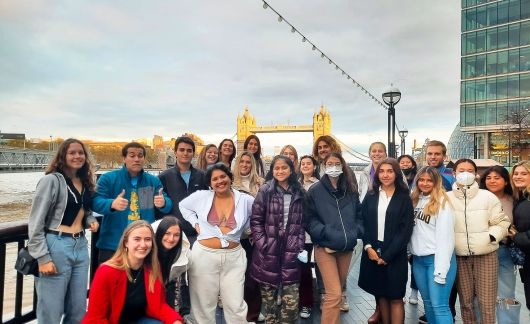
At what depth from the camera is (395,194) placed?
3275 millimetres

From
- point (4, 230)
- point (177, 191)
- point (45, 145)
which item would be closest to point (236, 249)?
point (177, 191)

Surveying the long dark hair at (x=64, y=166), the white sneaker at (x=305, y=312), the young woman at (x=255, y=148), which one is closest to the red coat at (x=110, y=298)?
the long dark hair at (x=64, y=166)

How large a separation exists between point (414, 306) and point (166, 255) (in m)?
2.96

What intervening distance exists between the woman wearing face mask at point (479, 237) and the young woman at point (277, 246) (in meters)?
1.38

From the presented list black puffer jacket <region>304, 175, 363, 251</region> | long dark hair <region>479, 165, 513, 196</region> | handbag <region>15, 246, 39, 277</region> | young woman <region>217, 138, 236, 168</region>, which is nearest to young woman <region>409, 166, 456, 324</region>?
black puffer jacket <region>304, 175, 363, 251</region>

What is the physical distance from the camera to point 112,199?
3.15 m

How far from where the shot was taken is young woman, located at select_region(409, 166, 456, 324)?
3.03m

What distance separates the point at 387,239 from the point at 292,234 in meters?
0.82

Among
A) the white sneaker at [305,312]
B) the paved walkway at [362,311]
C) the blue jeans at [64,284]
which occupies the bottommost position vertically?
the paved walkway at [362,311]

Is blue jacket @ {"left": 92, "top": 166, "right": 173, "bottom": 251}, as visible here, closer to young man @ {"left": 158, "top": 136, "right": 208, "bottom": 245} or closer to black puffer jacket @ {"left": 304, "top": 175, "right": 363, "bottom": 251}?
young man @ {"left": 158, "top": 136, "right": 208, "bottom": 245}

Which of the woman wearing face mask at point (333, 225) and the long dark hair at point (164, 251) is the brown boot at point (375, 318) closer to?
the woman wearing face mask at point (333, 225)

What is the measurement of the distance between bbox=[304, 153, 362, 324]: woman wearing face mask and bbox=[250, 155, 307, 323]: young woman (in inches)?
6.7

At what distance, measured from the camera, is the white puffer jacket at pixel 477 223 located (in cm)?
312

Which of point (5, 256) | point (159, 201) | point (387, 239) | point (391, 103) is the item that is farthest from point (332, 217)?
point (391, 103)
